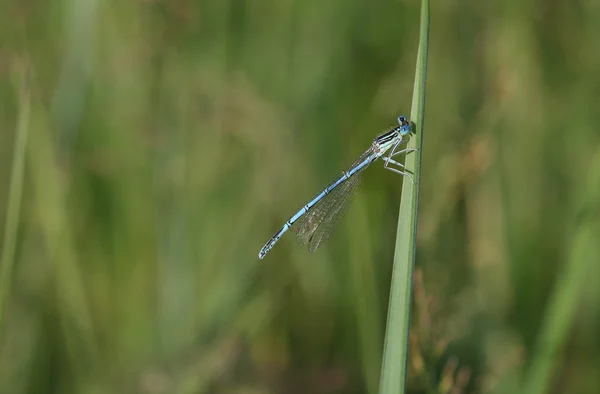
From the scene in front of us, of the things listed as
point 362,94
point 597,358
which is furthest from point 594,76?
point 597,358

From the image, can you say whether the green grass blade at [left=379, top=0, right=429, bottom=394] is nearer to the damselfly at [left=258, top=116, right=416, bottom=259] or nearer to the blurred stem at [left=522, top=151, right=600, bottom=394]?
the blurred stem at [left=522, top=151, right=600, bottom=394]

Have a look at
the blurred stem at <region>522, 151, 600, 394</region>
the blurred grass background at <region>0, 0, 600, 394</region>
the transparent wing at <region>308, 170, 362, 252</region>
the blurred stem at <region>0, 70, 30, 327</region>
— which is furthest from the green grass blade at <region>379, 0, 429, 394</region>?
the transparent wing at <region>308, 170, 362, 252</region>

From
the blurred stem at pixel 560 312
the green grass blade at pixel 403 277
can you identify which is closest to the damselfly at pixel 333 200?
the blurred stem at pixel 560 312

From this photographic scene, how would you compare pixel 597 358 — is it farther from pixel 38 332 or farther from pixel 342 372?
pixel 38 332

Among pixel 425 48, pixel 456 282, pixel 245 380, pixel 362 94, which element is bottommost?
pixel 245 380

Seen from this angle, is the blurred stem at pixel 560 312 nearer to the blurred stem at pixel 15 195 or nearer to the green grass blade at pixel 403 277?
the green grass blade at pixel 403 277

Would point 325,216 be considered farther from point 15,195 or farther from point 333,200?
point 15,195
